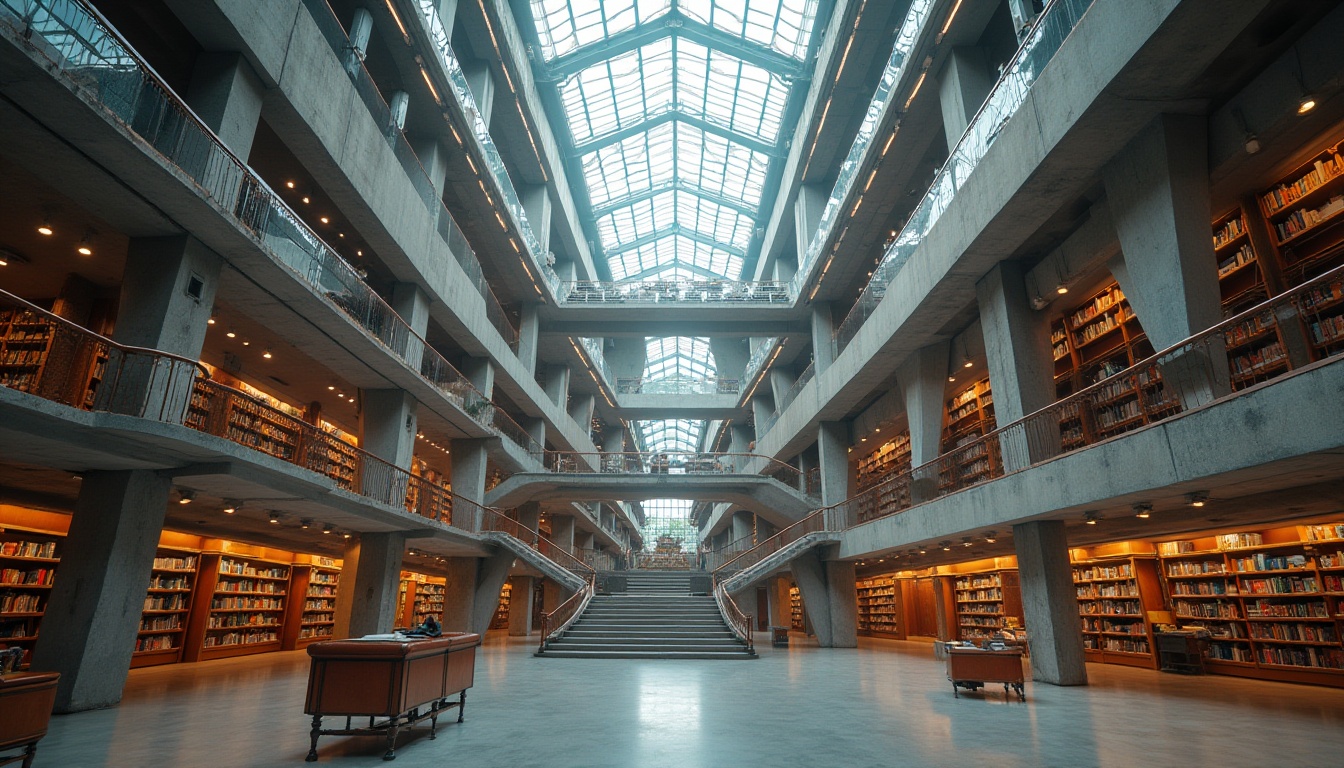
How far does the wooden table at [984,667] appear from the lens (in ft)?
30.9

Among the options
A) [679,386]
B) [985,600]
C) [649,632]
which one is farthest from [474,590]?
[679,386]

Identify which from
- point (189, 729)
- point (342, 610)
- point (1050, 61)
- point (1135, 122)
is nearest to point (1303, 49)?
point (1135, 122)

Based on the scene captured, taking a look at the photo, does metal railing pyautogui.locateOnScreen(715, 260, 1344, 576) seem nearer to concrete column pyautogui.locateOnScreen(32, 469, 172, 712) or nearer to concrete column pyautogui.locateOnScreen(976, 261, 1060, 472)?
concrete column pyautogui.locateOnScreen(976, 261, 1060, 472)

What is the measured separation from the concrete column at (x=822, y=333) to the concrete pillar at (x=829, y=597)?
7.50 meters

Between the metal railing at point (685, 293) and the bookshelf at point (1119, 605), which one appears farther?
the metal railing at point (685, 293)

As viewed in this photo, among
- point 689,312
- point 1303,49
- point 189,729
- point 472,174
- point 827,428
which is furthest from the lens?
point 689,312

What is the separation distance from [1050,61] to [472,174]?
55.2 ft

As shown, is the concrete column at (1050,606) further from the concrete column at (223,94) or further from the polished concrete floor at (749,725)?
the concrete column at (223,94)

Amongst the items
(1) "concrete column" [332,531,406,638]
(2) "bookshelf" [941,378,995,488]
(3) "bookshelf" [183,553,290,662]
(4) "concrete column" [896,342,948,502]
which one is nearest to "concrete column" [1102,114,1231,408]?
(2) "bookshelf" [941,378,995,488]

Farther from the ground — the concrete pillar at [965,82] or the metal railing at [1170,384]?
the concrete pillar at [965,82]

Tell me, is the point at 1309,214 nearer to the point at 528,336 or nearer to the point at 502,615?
the point at 528,336

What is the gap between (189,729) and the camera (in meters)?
6.71

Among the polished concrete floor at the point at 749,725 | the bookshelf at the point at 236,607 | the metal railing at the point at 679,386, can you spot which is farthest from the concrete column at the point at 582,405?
the polished concrete floor at the point at 749,725

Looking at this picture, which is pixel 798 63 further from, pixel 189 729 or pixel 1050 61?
pixel 189 729
